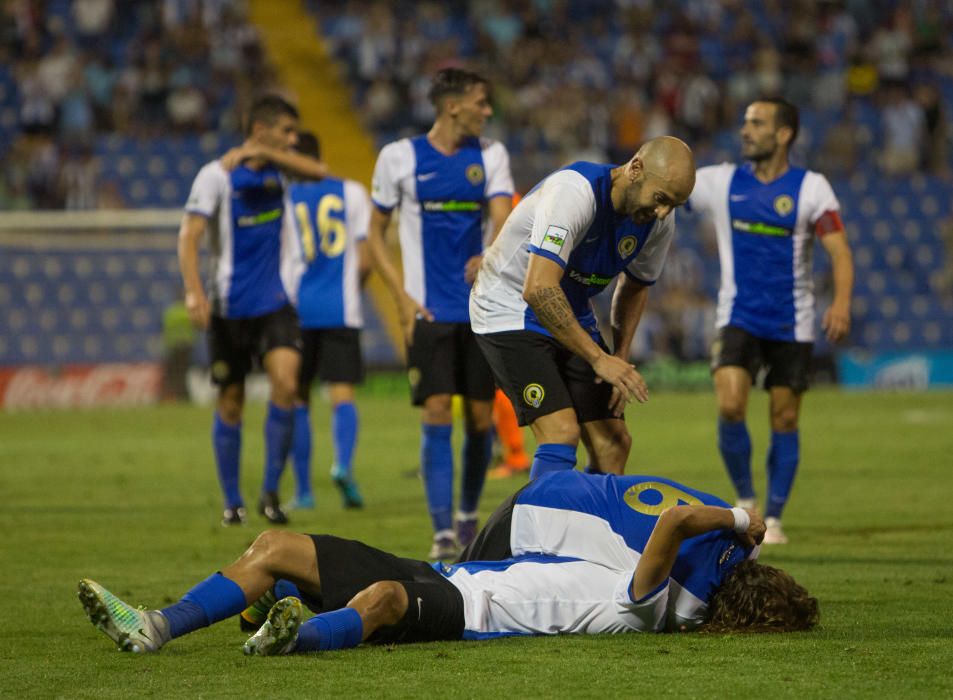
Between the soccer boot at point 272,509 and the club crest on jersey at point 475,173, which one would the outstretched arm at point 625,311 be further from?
the soccer boot at point 272,509

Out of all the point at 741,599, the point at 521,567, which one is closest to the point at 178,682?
the point at 521,567

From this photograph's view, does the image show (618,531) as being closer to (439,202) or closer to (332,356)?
(439,202)

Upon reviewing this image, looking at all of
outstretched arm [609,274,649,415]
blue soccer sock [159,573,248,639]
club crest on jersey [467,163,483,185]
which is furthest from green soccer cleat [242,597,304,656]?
club crest on jersey [467,163,483,185]

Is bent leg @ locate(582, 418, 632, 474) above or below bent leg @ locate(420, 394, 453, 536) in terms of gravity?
above

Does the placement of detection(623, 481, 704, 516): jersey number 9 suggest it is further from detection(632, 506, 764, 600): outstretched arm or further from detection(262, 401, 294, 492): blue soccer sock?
detection(262, 401, 294, 492): blue soccer sock

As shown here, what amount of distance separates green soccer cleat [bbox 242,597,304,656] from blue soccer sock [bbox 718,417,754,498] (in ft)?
13.7

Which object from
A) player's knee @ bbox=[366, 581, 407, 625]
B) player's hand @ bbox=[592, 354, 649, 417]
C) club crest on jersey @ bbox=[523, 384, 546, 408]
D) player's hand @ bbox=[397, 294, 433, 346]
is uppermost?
player's hand @ bbox=[397, 294, 433, 346]

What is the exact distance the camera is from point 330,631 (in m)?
5.09

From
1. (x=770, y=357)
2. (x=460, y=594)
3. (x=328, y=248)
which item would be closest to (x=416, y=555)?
(x=770, y=357)

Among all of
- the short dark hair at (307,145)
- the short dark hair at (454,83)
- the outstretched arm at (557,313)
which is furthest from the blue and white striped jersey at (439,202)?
the short dark hair at (307,145)

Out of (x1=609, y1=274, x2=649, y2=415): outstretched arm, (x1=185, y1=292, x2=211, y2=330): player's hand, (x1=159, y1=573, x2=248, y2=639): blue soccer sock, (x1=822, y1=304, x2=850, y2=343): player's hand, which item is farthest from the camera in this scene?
(x1=185, y1=292, x2=211, y2=330): player's hand

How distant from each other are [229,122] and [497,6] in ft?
18.3

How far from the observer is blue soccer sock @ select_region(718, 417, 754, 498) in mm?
8844

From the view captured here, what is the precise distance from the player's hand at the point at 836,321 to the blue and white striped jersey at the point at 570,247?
2.08 metres
